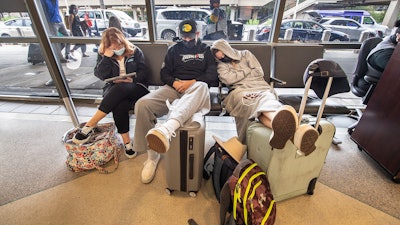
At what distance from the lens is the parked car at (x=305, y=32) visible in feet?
7.79

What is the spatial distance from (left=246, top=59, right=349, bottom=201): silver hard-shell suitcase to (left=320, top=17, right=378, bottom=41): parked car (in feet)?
5.40

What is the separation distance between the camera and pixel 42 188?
4.79 feet

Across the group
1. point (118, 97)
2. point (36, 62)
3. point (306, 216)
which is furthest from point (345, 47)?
point (36, 62)

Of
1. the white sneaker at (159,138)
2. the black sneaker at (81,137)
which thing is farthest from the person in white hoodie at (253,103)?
the black sneaker at (81,137)

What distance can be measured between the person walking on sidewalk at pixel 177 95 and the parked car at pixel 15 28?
6.36ft

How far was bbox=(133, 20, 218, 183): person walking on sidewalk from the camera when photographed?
1193 millimetres

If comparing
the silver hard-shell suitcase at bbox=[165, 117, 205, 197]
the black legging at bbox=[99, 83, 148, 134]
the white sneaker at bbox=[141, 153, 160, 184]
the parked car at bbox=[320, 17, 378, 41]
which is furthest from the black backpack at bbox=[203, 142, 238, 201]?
the parked car at bbox=[320, 17, 378, 41]

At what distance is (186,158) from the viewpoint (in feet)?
4.03

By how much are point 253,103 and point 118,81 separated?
115cm

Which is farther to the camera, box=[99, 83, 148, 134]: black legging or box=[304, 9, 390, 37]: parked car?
box=[304, 9, 390, 37]: parked car

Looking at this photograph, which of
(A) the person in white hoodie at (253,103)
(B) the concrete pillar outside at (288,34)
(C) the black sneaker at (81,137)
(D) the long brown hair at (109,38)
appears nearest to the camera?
(A) the person in white hoodie at (253,103)

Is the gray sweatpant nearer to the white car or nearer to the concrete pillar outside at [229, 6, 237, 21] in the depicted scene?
the white car

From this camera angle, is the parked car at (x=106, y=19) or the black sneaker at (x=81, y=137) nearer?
the black sneaker at (x=81, y=137)

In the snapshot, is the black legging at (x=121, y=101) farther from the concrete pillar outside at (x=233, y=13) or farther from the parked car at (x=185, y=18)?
the concrete pillar outside at (x=233, y=13)
